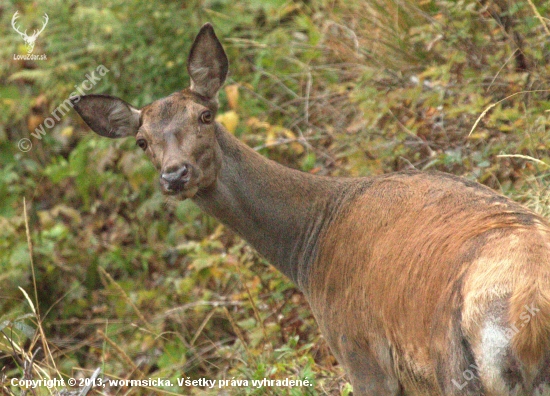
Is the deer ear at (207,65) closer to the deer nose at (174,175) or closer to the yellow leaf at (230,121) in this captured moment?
the deer nose at (174,175)

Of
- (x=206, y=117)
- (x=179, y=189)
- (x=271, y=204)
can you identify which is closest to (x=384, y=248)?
(x=271, y=204)

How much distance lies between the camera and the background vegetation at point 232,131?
6.55 m

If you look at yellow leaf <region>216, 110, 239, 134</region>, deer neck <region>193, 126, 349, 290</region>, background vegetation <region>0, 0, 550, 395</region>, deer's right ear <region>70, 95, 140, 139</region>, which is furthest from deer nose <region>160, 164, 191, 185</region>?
yellow leaf <region>216, 110, 239, 134</region>

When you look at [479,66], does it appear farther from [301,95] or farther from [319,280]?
[319,280]

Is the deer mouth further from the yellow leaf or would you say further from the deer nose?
the yellow leaf

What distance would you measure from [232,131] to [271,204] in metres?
3.40

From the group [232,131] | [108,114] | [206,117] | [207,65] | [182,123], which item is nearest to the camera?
[182,123]

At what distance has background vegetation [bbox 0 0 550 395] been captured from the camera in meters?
6.55

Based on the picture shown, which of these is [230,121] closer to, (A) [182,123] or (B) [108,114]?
(B) [108,114]

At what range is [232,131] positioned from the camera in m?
8.80

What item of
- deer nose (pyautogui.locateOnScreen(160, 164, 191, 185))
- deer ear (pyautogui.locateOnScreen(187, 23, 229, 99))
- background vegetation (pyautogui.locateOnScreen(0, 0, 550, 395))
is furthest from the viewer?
background vegetation (pyautogui.locateOnScreen(0, 0, 550, 395))

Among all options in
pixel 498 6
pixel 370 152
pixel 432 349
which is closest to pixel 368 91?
pixel 370 152

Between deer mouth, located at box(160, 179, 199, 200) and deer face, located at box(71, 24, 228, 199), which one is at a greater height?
deer face, located at box(71, 24, 228, 199)

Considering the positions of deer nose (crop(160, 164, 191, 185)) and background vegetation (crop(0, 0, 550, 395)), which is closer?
deer nose (crop(160, 164, 191, 185))
